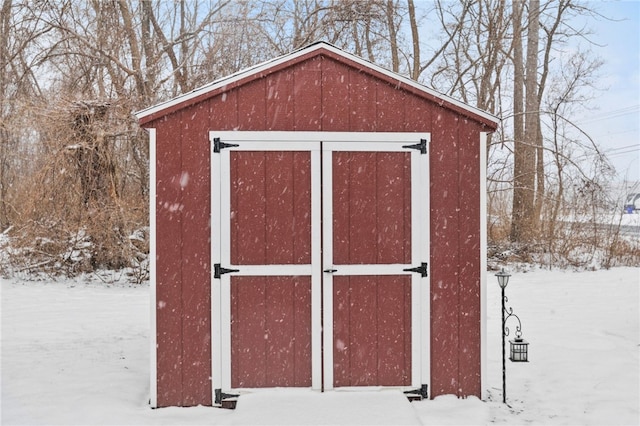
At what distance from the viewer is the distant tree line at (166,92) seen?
10195mm

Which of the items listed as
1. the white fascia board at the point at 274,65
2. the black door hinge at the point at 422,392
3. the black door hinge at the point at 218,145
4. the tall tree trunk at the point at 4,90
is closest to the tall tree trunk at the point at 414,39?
the white fascia board at the point at 274,65

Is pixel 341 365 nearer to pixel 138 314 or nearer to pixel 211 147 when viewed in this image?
pixel 211 147

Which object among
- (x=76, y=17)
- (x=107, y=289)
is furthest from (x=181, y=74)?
(x=107, y=289)

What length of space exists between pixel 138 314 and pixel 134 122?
3999 millimetres

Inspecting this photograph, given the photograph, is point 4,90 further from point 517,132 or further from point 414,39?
point 517,132

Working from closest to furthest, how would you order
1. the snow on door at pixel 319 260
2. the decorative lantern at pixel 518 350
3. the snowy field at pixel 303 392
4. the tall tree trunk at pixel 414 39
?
the snowy field at pixel 303 392 < the snow on door at pixel 319 260 < the decorative lantern at pixel 518 350 < the tall tree trunk at pixel 414 39

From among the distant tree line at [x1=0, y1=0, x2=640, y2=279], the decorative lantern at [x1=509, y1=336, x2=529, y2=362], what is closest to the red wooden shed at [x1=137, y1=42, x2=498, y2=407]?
the decorative lantern at [x1=509, y1=336, x2=529, y2=362]

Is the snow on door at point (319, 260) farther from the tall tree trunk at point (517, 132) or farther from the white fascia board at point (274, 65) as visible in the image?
the tall tree trunk at point (517, 132)

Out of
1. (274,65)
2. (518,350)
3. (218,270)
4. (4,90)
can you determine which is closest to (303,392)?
(218,270)

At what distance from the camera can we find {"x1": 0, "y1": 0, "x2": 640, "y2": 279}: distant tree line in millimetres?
10195

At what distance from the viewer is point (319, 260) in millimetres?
4508

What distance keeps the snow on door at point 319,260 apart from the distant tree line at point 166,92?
6.47 meters

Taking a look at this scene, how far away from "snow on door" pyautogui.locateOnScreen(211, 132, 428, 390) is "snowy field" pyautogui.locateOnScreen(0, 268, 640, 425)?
0.94 feet

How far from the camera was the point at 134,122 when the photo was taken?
10.3 meters
